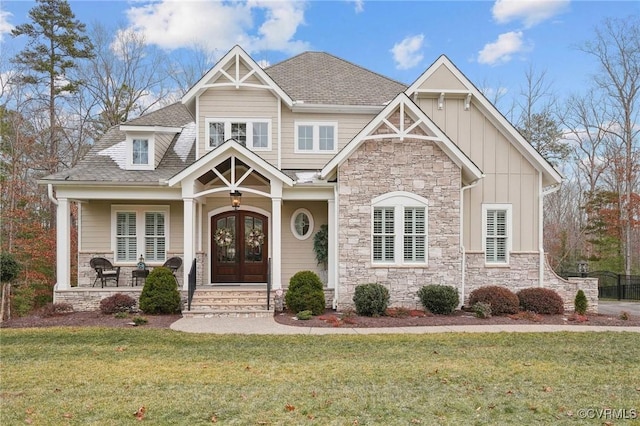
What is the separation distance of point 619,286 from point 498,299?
1132cm

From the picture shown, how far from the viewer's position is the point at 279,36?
20438 millimetres

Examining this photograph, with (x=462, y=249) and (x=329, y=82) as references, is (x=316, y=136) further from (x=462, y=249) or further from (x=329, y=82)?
(x=462, y=249)

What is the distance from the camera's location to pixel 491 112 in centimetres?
1251

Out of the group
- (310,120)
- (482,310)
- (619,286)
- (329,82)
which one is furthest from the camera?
(619,286)

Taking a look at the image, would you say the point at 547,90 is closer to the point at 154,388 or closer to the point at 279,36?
the point at 279,36

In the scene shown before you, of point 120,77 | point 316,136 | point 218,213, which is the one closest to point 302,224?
point 218,213

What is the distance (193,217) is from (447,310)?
731cm

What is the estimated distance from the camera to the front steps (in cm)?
1081

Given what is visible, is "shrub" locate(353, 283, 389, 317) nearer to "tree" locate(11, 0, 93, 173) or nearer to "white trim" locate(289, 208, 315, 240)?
"white trim" locate(289, 208, 315, 240)

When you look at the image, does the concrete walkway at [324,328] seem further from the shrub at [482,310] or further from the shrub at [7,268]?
the shrub at [7,268]

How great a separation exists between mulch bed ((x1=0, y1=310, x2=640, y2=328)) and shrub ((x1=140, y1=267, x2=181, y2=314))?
25cm

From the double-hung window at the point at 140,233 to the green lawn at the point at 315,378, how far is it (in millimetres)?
4814

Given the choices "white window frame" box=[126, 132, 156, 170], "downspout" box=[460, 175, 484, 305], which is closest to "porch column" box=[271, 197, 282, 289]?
"white window frame" box=[126, 132, 156, 170]

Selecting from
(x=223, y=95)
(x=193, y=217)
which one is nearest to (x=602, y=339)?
(x=193, y=217)
